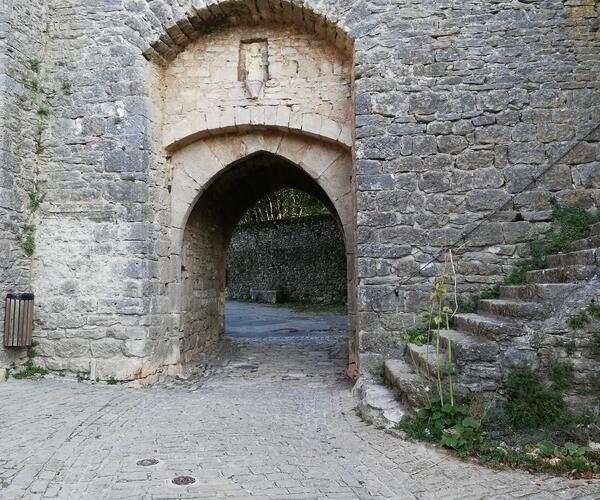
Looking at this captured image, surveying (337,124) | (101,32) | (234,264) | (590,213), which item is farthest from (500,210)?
(234,264)

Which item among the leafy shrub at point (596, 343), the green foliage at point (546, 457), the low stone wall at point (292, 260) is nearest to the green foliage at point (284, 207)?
the low stone wall at point (292, 260)

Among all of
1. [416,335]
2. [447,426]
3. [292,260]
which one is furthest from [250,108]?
[292,260]

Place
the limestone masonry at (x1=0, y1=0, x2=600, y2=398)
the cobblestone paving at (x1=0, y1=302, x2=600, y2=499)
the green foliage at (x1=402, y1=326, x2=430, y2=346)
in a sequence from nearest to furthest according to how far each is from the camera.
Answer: the cobblestone paving at (x1=0, y1=302, x2=600, y2=499), the green foliage at (x1=402, y1=326, x2=430, y2=346), the limestone masonry at (x1=0, y1=0, x2=600, y2=398)

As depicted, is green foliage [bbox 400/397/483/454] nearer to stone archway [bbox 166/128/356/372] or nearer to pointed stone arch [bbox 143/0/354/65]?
stone archway [bbox 166/128/356/372]

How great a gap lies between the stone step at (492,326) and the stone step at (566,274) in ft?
1.63

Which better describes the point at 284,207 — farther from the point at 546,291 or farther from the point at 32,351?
the point at 546,291

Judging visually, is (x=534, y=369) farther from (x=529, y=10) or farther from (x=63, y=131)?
(x=63, y=131)

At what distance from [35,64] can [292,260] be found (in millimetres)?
13161

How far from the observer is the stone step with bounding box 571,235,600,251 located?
3900 millimetres

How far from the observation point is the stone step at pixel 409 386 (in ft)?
11.7

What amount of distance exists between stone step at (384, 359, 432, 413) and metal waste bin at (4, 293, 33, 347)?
146 inches

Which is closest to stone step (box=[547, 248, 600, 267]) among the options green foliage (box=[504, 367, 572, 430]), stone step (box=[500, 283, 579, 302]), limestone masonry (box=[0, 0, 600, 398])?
stone step (box=[500, 283, 579, 302])

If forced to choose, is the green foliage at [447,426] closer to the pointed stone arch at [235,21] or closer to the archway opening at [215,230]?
the archway opening at [215,230]

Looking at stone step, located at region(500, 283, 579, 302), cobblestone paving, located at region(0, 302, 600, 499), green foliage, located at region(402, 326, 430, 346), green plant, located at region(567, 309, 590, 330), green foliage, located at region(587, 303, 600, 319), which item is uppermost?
stone step, located at region(500, 283, 579, 302)
